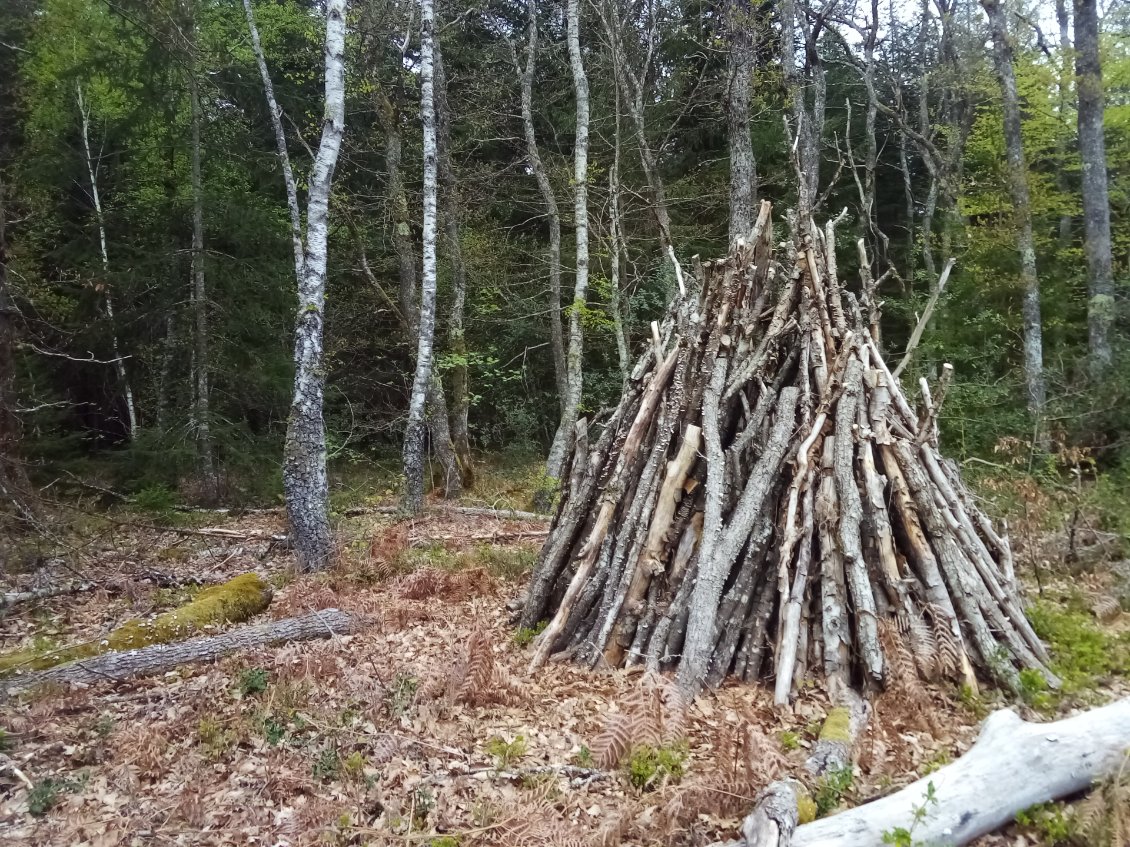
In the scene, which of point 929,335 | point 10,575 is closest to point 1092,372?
point 929,335

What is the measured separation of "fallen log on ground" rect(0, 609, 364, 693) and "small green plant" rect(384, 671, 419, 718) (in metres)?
1.32

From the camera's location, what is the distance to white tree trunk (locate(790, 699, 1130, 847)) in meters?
3.33

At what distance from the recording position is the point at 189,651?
6.11 m

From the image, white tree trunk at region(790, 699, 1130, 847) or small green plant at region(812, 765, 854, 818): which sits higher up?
white tree trunk at region(790, 699, 1130, 847)

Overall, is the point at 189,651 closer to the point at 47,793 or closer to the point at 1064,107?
the point at 47,793

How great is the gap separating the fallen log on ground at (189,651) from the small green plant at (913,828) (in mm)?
4698

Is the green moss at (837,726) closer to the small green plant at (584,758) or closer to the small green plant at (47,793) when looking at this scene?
the small green plant at (584,758)

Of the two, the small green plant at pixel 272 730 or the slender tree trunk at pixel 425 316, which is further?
the slender tree trunk at pixel 425 316

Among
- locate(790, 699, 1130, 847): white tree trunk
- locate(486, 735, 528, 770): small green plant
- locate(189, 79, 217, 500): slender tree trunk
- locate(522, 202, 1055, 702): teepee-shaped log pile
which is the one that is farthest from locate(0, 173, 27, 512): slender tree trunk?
locate(790, 699, 1130, 847): white tree trunk

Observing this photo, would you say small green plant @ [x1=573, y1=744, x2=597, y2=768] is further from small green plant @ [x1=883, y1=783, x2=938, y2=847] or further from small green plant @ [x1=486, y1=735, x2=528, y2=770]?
small green plant @ [x1=883, y1=783, x2=938, y2=847]

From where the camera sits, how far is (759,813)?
3.32 metres

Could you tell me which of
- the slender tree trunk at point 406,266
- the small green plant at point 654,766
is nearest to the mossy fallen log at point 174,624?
the small green plant at point 654,766

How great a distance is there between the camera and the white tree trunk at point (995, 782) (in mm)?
3334

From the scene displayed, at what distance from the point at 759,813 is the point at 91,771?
3862 mm
